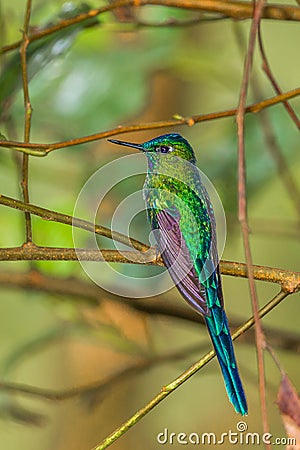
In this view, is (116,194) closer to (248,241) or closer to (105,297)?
(105,297)

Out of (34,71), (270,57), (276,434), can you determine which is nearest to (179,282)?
(34,71)

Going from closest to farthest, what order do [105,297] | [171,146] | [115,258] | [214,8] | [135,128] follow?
[135,128]
[115,258]
[171,146]
[214,8]
[105,297]

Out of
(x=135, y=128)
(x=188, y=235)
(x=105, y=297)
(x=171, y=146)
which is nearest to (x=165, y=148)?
(x=171, y=146)

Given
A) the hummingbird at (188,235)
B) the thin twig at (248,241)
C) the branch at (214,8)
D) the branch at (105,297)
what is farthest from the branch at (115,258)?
the branch at (105,297)

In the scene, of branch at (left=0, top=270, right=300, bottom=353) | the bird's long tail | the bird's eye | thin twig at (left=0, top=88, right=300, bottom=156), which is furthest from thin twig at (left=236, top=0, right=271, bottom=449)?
branch at (left=0, top=270, right=300, bottom=353)

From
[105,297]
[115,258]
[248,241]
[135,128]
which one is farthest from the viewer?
[105,297]

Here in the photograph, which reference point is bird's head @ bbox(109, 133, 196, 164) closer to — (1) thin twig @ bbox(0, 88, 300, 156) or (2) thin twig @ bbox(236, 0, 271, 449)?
(1) thin twig @ bbox(0, 88, 300, 156)
